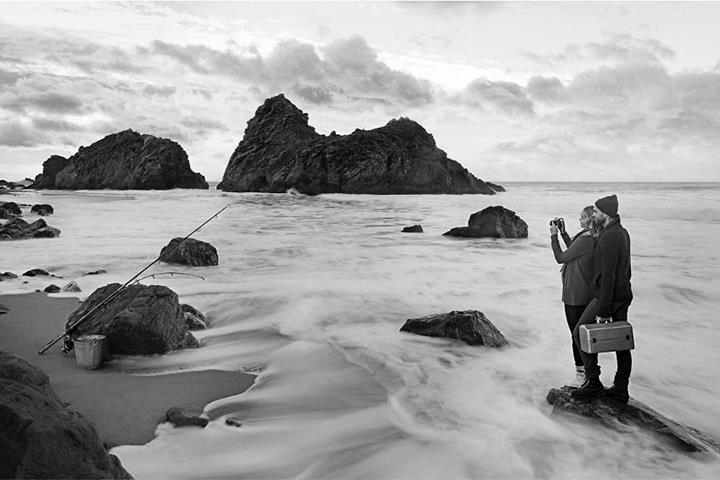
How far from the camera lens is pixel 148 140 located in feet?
286

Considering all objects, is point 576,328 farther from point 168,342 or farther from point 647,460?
point 168,342

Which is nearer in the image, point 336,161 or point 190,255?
point 190,255

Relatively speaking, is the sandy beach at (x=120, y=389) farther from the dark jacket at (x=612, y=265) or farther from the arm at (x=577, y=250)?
the dark jacket at (x=612, y=265)

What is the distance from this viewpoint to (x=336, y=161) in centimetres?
6869

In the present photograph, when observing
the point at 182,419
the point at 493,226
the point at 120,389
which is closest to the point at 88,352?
the point at 120,389

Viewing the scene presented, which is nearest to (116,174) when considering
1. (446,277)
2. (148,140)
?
(148,140)

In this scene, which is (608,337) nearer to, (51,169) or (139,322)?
(139,322)

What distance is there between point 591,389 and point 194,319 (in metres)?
5.02

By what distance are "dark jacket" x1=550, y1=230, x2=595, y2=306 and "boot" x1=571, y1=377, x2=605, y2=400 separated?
669 millimetres

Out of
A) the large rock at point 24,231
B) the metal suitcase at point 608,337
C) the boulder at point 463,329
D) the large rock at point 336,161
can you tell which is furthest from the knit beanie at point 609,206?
the large rock at point 336,161

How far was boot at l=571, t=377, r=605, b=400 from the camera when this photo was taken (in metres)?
4.57

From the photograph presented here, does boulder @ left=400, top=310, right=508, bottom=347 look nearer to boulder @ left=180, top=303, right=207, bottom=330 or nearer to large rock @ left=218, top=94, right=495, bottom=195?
boulder @ left=180, top=303, right=207, bottom=330

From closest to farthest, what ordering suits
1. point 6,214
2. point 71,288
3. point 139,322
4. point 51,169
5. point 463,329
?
point 139,322 < point 463,329 < point 71,288 < point 6,214 < point 51,169

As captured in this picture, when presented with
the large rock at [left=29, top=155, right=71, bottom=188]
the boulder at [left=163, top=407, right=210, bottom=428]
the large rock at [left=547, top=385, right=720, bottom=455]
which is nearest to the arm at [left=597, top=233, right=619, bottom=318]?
the large rock at [left=547, top=385, right=720, bottom=455]
